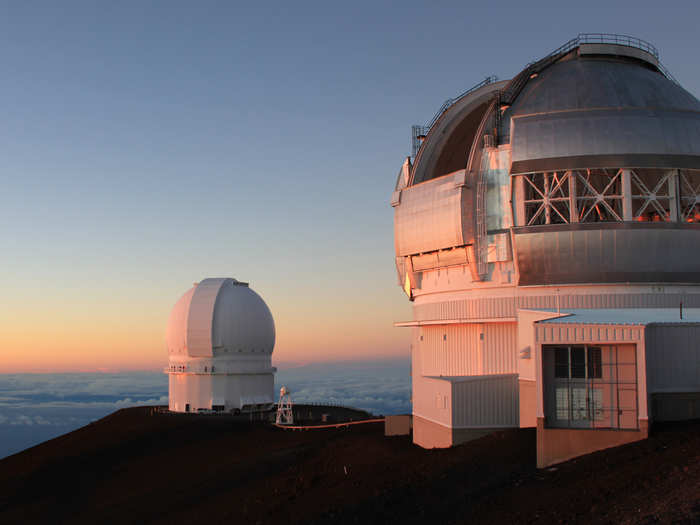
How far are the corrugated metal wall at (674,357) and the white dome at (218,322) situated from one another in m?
26.4

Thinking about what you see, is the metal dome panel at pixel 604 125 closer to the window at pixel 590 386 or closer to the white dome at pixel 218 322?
the window at pixel 590 386

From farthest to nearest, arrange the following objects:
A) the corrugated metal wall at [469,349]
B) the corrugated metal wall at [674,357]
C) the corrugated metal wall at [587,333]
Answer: the corrugated metal wall at [469,349] < the corrugated metal wall at [674,357] < the corrugated metal wall at [587,333]

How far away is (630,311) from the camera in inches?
787

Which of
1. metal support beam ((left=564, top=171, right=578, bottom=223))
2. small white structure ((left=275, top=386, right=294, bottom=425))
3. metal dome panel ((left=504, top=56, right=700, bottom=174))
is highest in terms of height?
metal dome panel ((left=504, top=56, right=700, bottom=174))

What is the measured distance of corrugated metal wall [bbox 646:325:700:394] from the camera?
18281 millimetres

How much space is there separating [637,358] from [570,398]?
1714 mm

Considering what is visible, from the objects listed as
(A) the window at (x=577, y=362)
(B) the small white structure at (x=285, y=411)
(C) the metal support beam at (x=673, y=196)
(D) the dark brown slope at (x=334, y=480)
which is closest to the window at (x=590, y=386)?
(A) the window at (x=577, y=362)

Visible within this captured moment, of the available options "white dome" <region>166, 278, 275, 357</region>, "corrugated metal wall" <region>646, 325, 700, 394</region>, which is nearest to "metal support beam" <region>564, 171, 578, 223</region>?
"corrugated metal wall" <region>646, 325, 700, 394</region>

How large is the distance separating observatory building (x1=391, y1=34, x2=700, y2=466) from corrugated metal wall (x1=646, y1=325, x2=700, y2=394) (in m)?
0.03

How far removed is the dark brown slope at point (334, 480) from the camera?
1262cm

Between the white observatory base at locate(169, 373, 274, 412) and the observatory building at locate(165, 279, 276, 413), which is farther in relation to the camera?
the white observatory base at locate(169, 373, 274, 412)

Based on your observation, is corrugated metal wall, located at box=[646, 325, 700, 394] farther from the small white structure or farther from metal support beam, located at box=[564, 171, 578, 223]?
the small white structure

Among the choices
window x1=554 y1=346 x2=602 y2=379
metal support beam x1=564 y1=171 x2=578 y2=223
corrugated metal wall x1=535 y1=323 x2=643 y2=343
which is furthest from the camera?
metal support beam x1=564 y1=171 x2=578 y2=223

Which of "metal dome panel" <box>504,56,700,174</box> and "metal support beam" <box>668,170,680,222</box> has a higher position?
"metal dome panel" <box>504,56,700,174</box>
